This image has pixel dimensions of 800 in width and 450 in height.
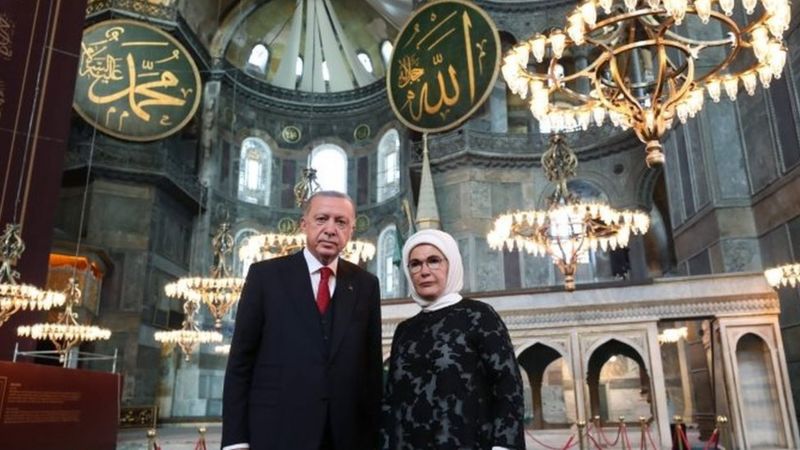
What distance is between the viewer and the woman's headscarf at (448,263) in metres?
1.80

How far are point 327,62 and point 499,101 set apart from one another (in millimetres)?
9236

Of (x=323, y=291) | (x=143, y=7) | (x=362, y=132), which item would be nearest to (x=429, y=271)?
(x=323, y=291)

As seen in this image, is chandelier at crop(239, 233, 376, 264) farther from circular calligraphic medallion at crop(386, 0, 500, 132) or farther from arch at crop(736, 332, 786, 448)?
arch at crop(736, 332, 786, 448)

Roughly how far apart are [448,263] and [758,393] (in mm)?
6357

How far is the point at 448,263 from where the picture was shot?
1823 millimetres

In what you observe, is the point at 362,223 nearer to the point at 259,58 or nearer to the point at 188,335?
the point at 259,58

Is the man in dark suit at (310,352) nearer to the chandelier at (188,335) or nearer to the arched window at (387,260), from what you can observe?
the chandelier at (188,335)

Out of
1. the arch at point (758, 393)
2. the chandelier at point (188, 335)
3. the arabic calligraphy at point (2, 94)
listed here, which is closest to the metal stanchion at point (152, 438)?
the arch at point (758, 393)

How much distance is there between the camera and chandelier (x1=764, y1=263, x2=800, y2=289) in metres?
6.50

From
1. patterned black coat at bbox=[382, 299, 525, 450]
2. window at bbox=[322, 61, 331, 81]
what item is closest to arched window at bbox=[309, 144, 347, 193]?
window at bbox=[322, 61, 331, 81]

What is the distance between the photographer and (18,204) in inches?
361

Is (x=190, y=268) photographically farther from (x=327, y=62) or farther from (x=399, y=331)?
(x=399, y=331)

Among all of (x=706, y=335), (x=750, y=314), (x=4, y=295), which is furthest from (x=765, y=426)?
(x=4, y=295)

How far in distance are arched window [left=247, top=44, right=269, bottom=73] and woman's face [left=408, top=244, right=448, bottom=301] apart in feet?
66.8
